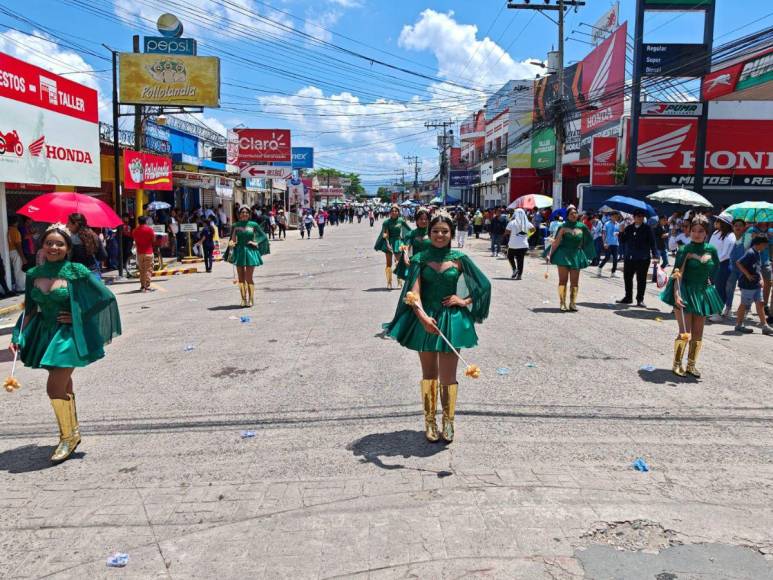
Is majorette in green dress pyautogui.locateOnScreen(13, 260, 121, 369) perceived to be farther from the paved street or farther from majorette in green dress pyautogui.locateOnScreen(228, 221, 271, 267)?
majorette in green dress pyautogui.locateOnScreen(228, 221, 271, 267)

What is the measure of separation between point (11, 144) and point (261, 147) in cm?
3205

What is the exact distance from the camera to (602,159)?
33344 mm

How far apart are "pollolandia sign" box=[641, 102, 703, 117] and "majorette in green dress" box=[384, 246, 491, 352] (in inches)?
1035

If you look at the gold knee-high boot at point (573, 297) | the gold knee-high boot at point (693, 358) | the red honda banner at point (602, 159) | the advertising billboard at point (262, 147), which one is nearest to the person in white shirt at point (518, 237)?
the gold knee-high boot at point (573, 297)

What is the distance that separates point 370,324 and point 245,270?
3.23 metres

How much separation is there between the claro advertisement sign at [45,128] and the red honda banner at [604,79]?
21.6 meters

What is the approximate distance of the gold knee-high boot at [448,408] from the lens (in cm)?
521

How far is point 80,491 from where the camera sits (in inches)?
177

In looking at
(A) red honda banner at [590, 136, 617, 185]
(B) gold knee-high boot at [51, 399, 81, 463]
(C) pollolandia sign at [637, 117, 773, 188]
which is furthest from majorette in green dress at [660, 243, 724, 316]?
(A) red honda banner at [590, 136, 617, 185]

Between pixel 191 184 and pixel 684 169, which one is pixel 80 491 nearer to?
pixel 191 184

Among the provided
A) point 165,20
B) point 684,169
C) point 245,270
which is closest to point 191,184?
point 165,20

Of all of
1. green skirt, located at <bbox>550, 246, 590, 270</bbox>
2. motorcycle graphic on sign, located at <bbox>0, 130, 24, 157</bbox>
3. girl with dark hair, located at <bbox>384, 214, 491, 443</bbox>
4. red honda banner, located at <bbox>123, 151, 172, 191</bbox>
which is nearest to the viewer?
girl with dark hair, located at <bbox>384, 214, 491, 443</bbox>

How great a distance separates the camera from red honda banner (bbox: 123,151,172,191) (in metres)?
20.4

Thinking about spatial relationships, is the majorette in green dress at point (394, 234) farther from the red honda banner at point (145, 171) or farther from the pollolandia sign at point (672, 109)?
the pollolandia sign at point (672, 109)
